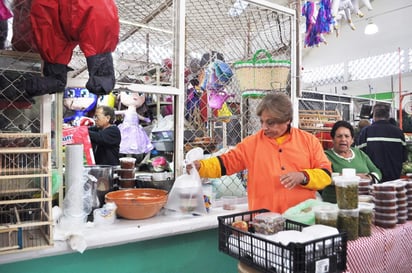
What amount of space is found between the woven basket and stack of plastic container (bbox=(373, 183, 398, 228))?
3.45ft

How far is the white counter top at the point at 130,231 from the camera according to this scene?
1.56 meters

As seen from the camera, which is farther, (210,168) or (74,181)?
(210,168)

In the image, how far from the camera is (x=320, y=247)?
119cm

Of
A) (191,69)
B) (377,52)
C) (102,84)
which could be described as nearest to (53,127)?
(102,84)

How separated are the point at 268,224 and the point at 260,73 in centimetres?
129

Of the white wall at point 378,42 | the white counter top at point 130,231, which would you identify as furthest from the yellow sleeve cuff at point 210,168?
the white wall at point 378,42

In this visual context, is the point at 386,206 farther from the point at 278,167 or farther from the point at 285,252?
the point at 285,252

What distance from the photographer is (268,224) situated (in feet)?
4.59

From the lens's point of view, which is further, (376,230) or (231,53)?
(231,53)

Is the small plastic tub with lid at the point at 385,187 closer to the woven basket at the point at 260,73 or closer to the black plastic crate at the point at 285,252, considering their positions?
the black plastic crate at the point at 285,252

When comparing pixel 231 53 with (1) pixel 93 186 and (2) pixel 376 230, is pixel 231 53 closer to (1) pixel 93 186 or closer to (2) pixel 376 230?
(1) pixel 93 186

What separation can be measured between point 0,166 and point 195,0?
1894mm

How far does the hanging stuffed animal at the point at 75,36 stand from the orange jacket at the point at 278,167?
0.81 meters

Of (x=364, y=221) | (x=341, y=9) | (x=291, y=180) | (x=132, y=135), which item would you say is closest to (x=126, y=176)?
(x=291, y=180)
